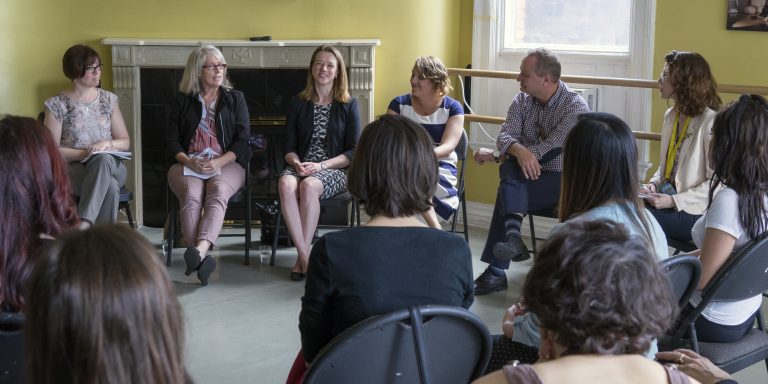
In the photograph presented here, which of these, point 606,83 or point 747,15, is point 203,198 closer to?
point 606,83

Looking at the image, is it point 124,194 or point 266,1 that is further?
point 266,1

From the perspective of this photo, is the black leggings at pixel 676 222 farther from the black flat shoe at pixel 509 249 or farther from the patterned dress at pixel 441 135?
the patterned dress at pixel 441 135

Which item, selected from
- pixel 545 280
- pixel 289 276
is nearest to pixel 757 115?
pixel 545 280

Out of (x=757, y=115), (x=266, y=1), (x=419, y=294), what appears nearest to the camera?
(x=419, y=294)

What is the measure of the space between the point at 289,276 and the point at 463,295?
2.70 metres

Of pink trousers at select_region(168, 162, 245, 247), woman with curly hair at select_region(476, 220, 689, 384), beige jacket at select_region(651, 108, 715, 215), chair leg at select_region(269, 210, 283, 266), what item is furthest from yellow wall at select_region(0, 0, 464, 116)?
woman with curly hair at select_region(476, 220, 689, 384)

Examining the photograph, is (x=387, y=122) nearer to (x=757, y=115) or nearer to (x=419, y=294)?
(x=419, y=294)

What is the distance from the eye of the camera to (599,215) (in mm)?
2377

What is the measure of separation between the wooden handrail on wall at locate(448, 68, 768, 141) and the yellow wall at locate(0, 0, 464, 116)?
15.0 inches

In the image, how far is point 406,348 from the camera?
1.93 metres

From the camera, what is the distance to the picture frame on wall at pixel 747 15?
4.80m

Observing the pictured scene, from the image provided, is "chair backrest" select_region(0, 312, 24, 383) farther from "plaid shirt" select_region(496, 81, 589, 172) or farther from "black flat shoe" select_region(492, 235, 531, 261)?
"plaid shirt" select_region(496, 81, 589, 172)

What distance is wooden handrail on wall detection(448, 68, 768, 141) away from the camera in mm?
4658

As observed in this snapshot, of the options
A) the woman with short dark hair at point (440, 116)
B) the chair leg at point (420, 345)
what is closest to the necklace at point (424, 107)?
the woman with short dark hair at point (440, 116)
